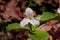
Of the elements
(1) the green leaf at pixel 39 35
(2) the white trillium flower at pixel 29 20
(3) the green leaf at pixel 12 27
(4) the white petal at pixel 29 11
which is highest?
(4) the white petal at pixel 29 11

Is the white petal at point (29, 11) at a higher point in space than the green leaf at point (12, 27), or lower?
higher

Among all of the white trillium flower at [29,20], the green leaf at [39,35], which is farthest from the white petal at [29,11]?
the green leaf at [39,35]

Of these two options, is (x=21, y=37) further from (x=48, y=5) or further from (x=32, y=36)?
(x=48, y=5)

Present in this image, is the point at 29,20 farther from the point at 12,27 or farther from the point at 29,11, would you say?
the point at 12,27

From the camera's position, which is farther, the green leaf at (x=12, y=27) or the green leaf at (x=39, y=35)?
the green leaf at (x=12, y=27)

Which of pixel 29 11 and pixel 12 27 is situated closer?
pixel 29 11

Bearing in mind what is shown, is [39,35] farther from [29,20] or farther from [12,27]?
[12,27]

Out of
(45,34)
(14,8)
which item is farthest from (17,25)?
(14,8)

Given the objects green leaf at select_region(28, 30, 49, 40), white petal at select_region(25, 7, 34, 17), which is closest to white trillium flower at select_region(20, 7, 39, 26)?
white petal at select_region(25, 7, 34, 17)

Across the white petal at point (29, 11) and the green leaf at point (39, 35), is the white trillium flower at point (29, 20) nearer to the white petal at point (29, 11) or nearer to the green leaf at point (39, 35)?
the white petal at point (29, 11)

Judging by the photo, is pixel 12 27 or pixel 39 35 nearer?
pixel 39 35

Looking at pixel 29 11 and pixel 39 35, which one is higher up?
pixel 29 11

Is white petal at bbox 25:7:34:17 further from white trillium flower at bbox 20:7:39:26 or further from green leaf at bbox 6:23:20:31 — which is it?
green leaf at bbox 6:23:20:31

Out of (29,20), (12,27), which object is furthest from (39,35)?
(12,27)
